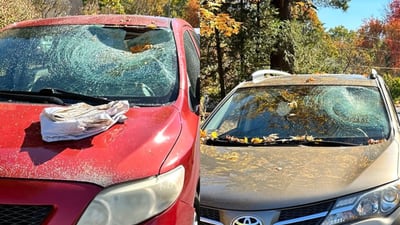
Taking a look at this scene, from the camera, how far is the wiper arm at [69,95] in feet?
5.67

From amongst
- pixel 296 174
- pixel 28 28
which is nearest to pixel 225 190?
pixel 296 174

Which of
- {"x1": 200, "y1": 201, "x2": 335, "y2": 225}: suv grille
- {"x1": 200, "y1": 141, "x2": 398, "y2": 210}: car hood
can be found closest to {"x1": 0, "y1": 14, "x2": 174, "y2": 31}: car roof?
{"x1": 200, "y1": 141, "x2": 398, "y2": 210}: car hood

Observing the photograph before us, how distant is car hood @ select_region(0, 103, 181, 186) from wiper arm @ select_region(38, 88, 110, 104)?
0.26 metres

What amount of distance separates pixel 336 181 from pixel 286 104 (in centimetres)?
103

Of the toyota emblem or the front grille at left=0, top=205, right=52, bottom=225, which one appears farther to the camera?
the toyota emblem

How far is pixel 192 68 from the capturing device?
195 centimetres

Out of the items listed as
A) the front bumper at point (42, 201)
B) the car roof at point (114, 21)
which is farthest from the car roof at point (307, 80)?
the front bumper at point (42, 201)

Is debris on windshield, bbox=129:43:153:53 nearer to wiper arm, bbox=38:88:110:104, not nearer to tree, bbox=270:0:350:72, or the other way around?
wiper arm, bbox=38:88:110:104

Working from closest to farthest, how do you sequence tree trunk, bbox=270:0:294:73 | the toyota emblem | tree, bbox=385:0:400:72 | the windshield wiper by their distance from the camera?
the toyota emblem
the windshield wiper
tree trunk, bbox=270:0:294:73
tree, bbox=385:0:400:72

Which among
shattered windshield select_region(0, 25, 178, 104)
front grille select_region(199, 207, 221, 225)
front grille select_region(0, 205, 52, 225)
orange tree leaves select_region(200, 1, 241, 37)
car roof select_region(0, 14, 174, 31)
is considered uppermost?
orange tree leaves select_region(200, 1, 241, 37)

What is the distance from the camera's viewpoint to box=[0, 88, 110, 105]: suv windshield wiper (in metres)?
1.72

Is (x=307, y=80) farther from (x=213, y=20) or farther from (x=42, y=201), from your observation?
(x=42, y=201)

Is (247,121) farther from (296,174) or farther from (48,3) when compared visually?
(48,3)

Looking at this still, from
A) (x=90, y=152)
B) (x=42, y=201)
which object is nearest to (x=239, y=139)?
(x=90, y=152)
